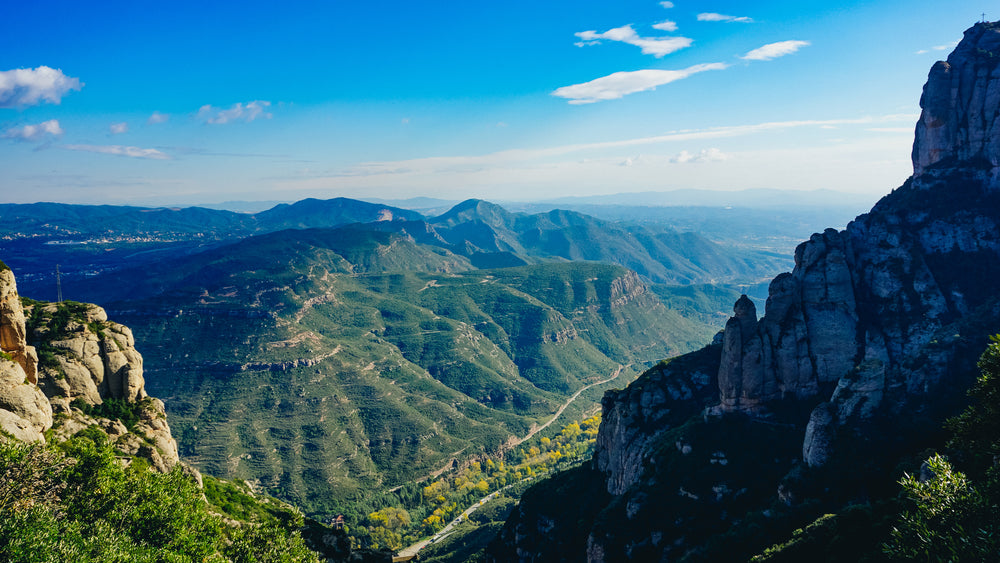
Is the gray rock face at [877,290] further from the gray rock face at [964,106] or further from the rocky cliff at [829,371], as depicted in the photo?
→ the gray rock face at [964,106]

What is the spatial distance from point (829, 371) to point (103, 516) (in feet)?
325

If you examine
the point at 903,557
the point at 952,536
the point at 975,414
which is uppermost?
the point at 975,414

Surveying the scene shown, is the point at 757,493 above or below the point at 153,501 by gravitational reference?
below

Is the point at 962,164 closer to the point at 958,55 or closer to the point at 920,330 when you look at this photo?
the point at 958,55

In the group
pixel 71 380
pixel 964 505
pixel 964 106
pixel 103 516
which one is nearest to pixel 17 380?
pixel 71 380

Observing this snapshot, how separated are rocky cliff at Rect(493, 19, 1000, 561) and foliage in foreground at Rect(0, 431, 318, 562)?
5175cm

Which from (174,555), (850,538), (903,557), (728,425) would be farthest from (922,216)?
(174,555)

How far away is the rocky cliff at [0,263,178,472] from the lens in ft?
197

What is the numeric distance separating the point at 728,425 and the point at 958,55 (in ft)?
304

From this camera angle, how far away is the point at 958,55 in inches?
4141

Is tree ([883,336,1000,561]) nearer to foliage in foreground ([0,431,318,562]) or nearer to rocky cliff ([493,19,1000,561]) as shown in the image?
rocky cliff ([493,19,1000,561])

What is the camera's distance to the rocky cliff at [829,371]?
6775cm

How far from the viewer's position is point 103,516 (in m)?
51.5

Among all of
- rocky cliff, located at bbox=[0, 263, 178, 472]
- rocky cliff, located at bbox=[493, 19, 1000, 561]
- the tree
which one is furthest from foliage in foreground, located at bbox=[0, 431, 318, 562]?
the tree
